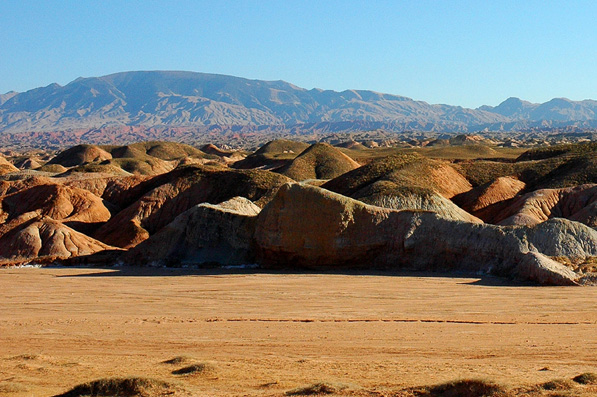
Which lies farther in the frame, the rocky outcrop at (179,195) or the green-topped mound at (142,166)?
the green-topped mound at (142,166)

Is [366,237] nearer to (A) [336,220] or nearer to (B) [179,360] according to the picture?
(A) [336,220]

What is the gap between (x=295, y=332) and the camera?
16.5 meters

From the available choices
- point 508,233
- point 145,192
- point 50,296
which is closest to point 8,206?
point 145,192

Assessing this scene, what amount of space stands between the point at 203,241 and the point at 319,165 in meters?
40.3

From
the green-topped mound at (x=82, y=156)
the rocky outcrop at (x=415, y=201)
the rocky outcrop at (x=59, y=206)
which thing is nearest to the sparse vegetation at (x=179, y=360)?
the rocky outcrop at (x=415, y=201)

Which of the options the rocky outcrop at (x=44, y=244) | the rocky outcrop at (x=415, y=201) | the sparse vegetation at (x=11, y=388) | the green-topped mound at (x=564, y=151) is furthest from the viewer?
the green-topped mound at (x=564, y=151)

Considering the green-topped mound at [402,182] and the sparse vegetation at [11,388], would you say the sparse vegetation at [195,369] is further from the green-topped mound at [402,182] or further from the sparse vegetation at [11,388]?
the green-topped mound at [402,182]

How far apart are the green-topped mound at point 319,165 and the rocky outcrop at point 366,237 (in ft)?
121

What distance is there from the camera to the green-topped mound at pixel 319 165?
67.3 meters

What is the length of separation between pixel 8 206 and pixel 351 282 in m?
30.4

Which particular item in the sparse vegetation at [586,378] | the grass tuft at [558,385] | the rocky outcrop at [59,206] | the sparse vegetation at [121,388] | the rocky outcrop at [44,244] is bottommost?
the sparse vegetation at [121,388]

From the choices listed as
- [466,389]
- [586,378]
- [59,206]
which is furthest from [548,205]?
[466,389]

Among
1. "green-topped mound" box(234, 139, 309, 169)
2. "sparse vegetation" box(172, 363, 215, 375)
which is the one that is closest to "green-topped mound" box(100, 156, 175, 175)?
"green-topped mound" box(234, 139, 309, 169)

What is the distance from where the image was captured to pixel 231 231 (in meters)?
30.4
